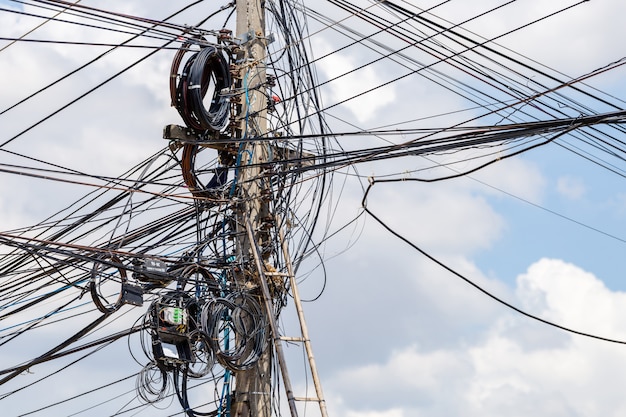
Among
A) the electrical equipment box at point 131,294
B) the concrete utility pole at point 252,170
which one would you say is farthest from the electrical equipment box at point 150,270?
the concrete utility pole at point 252,170

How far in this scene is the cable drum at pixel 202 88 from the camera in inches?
645

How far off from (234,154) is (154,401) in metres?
3.31

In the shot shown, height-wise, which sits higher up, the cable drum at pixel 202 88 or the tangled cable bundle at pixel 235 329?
the cable drum at pixel 202 88

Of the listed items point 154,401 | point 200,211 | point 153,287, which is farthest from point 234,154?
point 154,401

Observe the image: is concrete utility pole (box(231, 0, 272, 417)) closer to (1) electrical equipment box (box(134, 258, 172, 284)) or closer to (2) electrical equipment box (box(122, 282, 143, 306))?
(1) electrical equipment box (box(134, 258, 172, 284))

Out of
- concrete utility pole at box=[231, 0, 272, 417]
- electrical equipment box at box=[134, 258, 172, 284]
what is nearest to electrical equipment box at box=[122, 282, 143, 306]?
electrical equipment box at box=[134, 258, 172, 284]

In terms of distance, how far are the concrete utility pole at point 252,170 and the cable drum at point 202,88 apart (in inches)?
9.7

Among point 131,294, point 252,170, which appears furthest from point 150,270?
point 252,170

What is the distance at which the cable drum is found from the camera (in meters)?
16.4

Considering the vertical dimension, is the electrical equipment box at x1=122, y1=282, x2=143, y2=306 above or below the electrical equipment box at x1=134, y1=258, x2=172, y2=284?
below

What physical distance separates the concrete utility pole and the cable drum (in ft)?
0.81

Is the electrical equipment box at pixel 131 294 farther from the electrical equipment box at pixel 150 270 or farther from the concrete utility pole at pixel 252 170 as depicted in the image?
the concrete utility pole at pixel 252 170

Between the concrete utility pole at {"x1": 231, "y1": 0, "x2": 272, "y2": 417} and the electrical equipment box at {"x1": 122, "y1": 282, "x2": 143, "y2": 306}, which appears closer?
the electrical equipment box at {"x1": 122, "y1": 282, "x2": 143, "y2": 306}

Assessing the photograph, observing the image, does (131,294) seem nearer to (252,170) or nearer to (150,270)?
(150,270)
